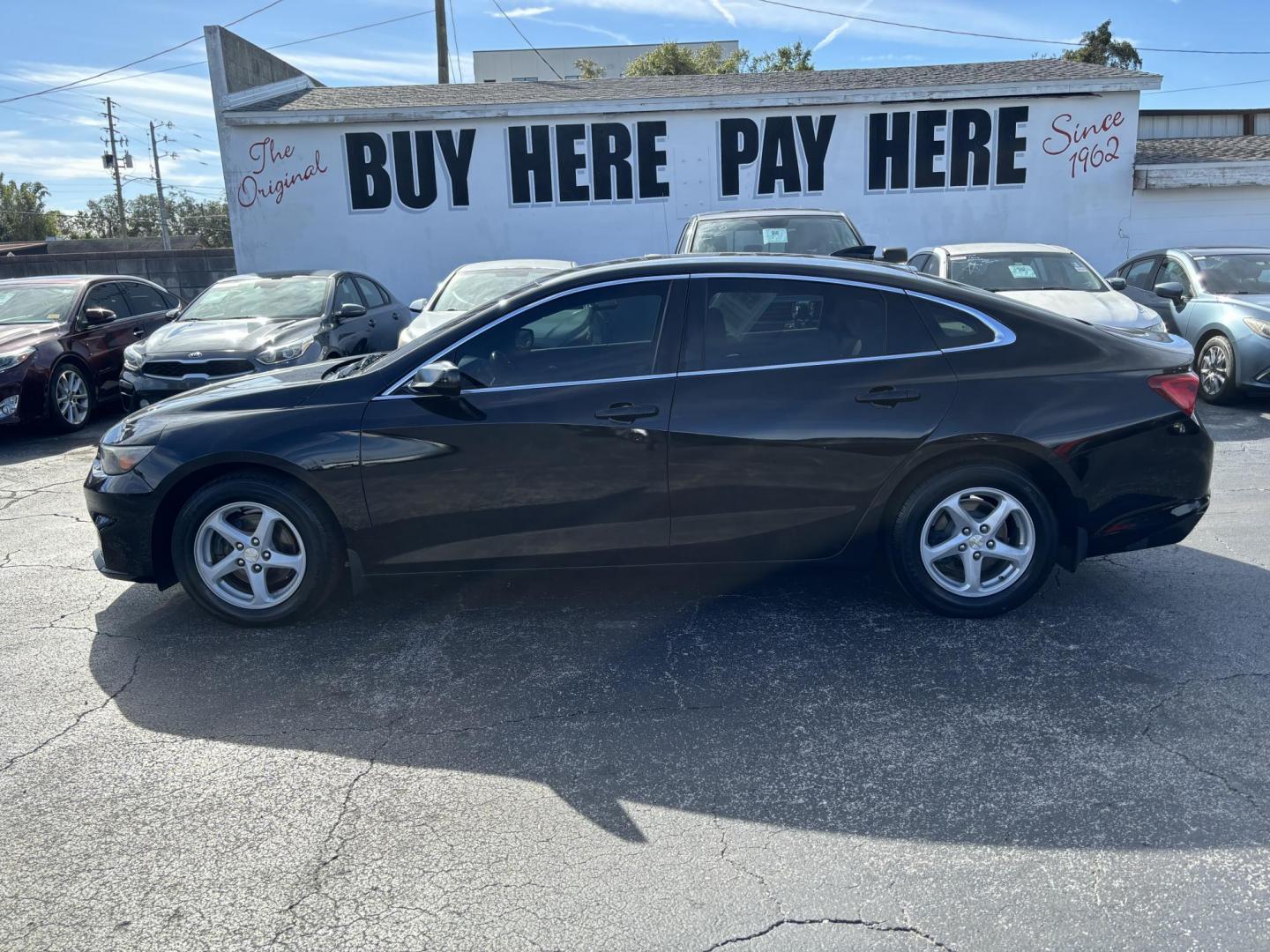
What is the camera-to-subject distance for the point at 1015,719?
3578 mm

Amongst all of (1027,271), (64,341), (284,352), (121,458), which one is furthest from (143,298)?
(1027,271)

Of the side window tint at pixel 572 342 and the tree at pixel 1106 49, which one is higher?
the tree at pixel 1106 49

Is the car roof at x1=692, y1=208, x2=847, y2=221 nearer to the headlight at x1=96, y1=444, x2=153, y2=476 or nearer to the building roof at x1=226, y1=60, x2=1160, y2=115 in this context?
the building roof at x1=226, y1=60, x2=1160, y2=115

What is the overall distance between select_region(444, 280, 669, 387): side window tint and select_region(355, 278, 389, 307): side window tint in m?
7.12

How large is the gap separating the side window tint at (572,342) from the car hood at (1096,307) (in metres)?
5.05

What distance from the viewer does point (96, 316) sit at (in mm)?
10336

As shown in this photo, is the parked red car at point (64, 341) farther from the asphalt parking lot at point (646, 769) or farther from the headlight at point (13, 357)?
the asphalt parking lot at point (646, 769)

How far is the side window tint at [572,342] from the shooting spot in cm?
435

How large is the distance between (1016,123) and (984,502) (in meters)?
13.6

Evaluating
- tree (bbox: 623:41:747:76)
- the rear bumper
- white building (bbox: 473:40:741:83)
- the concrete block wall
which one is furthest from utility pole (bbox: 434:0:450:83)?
white building (bbox: 473:40:741:83)

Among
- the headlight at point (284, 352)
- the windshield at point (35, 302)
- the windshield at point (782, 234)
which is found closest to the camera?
the headlight at point (284, 352)

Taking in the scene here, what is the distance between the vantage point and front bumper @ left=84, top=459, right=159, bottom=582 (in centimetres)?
443

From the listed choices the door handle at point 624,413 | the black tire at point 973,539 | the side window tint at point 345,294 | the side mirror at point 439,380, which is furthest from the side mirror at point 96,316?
the black tire at point 973,539

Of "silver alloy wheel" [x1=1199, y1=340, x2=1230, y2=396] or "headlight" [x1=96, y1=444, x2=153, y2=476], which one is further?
"silver alloy wheel" [x1=1199, y1=340, x2=1230, y2=396]
